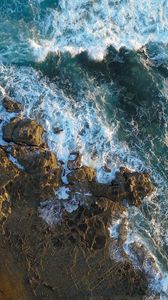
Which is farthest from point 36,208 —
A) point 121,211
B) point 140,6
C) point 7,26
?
point 140,6

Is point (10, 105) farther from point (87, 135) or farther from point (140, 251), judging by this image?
point (140, 251)

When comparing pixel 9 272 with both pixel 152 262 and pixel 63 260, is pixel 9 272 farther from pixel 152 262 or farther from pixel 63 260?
pixel 152 262

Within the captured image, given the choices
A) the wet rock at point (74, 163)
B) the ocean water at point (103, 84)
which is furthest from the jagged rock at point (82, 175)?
the ocean water at point (103, 84)

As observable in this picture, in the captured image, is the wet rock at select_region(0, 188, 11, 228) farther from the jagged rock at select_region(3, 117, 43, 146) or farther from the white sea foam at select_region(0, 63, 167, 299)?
the white sea foam at select_region(0, 63, 167, 299)

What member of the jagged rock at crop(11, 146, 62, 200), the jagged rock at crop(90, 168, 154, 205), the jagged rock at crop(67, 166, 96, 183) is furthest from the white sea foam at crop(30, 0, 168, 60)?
the jagged rock at crop(90, 168, 154, 205)

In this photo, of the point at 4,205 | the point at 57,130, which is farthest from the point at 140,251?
the point at 57,130
